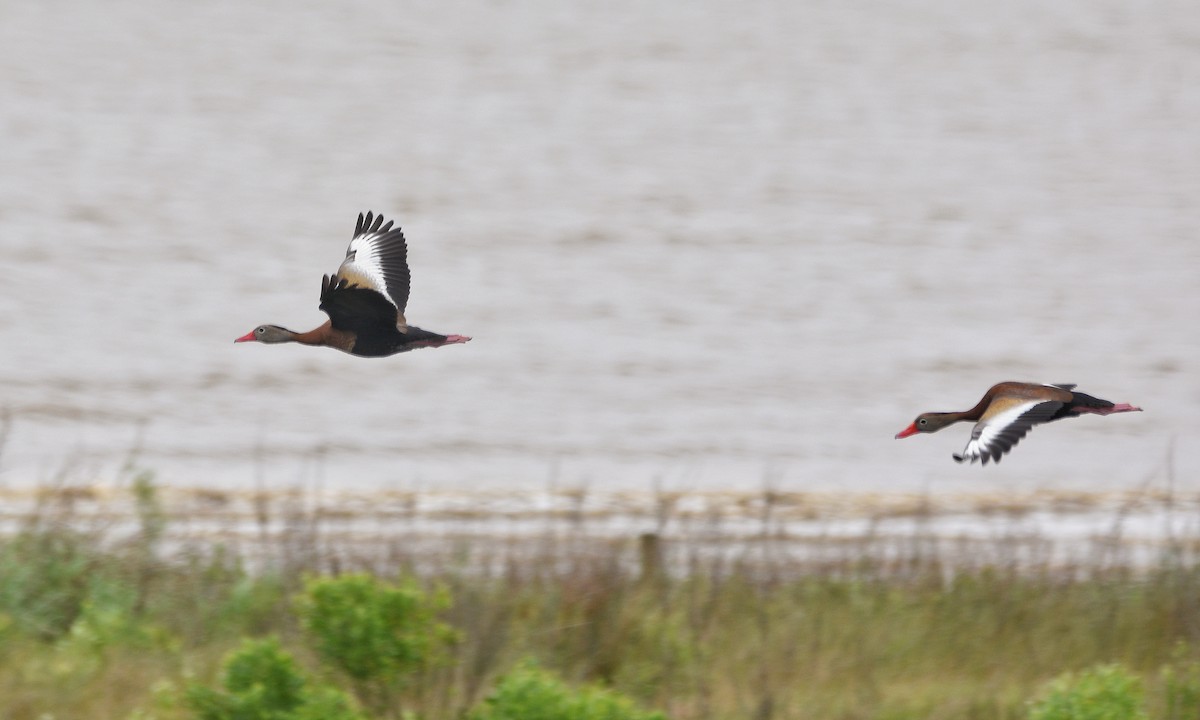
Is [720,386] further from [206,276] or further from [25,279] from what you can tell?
[25,279]

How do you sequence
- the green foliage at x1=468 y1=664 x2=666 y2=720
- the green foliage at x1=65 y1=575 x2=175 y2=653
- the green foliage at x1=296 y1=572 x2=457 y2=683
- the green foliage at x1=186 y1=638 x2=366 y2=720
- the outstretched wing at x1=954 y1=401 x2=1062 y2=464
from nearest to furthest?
the outstretched wing at x1=954 y1=401 x2=1062 y2=464, the green foliage at x1=468 y1=664 x2=666 y2=720, the green foliage at x1=186 y1=638 x2=366 y2=720, the green foliage at x1=296 y1=572 x2=457 y2=683, the green foliage at x1=65 y1=575 x2=175 y2=653

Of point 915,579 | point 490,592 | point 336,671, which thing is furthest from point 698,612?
point 336,671

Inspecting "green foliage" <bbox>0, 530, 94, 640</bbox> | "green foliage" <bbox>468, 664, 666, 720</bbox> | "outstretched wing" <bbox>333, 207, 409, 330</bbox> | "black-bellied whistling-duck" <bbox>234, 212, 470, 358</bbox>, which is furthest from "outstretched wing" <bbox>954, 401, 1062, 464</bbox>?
"green foliage" <bbox>0, 530, 94, 640</bbox>

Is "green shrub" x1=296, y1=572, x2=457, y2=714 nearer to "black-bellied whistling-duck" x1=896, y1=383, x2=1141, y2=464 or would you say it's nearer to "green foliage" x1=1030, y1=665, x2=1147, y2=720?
"green foliage" x1=1030, y1=665, x2=1147, y2=720

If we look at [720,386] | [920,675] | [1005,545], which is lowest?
[920,675]

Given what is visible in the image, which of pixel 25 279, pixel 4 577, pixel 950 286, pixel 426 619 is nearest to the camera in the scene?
pixel 426 619

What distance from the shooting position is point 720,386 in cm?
1562

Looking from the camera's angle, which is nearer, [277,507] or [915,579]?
[915,579]

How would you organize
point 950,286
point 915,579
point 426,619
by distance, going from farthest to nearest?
point 950,286 → point 915,579 → point 426,619

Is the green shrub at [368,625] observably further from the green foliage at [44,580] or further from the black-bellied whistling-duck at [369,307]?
the black-bellied whistling-duck at [369,307]

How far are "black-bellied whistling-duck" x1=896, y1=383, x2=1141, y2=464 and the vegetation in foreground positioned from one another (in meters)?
2.97

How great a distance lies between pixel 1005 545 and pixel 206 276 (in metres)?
11.4

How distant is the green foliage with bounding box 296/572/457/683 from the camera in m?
5.72

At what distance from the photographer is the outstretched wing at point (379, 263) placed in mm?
2900
